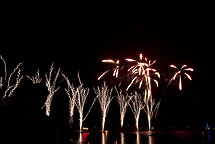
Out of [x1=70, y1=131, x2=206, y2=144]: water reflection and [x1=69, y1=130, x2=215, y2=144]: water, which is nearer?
[x1=69, y1=130, x2=215, y2=144]: water

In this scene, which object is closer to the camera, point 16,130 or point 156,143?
point 16,130

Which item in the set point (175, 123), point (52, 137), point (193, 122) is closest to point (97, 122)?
point (175, 123)

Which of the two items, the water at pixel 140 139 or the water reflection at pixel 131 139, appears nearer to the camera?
the water at pixel 140 139

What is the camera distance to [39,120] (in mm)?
4949

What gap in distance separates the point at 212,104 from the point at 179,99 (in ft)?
17.6

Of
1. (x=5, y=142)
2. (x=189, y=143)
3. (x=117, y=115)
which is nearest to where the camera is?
(x=5, y=142)

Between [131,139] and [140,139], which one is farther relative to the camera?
[140,139]

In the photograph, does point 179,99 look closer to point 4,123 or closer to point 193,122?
point 193,122

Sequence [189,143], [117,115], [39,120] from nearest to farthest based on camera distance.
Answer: [39,120] → [189,143] → [117,115]

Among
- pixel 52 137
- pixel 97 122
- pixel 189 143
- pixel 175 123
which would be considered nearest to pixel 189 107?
pixel 175 123

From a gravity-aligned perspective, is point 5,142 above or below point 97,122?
above

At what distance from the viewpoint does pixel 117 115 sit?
34.2 metres

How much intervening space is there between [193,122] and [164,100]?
5624 mm

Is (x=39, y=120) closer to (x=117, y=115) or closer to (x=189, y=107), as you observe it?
(x=117, y=115)
